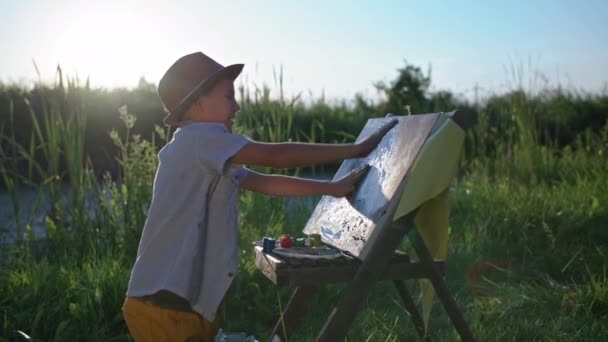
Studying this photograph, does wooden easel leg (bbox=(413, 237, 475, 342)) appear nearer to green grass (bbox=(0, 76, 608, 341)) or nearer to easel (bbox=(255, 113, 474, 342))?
easel (bbox=(255, 113, 474, 342))

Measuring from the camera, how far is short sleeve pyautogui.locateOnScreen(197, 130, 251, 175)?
2.34 metres

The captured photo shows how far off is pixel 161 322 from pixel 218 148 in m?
0.62

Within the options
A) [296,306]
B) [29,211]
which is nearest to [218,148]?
[296,306]

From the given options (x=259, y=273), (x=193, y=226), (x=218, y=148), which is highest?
(x=218, y=148)

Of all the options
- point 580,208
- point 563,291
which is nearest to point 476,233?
point 580,208

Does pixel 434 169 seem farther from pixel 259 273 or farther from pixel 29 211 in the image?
pixel 29 211

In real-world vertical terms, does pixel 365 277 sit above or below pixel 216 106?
below

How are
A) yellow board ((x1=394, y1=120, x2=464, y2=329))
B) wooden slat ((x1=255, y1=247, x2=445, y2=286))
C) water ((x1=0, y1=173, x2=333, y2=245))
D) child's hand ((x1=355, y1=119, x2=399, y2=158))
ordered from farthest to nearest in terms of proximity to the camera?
water ((x1=0, y1=173, x2=333, y2=245)), child's hand ((x1=355, y1=119, x2=399, y2=158)), wooden slat ((x1=255, y1=247, x2=445, y2=286)), yellow board ((x1=394, y1=120, x2=464, y2=329))

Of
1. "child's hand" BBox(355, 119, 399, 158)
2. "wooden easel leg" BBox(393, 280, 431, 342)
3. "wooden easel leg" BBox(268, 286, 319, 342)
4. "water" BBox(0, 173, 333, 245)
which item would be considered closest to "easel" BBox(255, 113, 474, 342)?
"wooden easel leg" BBox(268, 286, 319, 342)

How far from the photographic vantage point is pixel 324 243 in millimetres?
2926

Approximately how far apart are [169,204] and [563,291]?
2586mm

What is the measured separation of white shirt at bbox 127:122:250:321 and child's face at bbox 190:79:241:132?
79mm

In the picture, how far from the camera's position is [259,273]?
4145 millimetres

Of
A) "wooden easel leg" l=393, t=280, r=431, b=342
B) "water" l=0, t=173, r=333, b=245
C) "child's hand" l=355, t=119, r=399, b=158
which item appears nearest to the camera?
"child's hand" l=355, t=119, r=399, b=158
